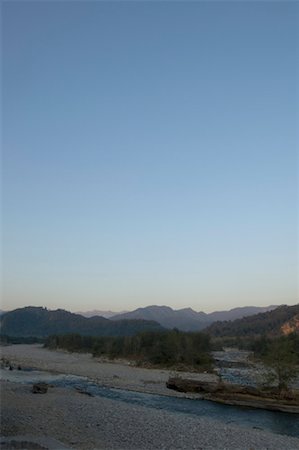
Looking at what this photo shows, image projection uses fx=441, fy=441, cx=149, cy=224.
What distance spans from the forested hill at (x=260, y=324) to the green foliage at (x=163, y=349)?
5275cm

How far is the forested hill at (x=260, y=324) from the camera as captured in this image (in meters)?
134

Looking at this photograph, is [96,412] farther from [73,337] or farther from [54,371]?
[73,337]

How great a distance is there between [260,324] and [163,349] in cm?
8734

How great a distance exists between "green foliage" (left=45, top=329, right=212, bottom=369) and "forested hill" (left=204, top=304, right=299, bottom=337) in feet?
173

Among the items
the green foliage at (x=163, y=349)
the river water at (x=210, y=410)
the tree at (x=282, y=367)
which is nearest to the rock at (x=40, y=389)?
the river water at (x=210, y=410)

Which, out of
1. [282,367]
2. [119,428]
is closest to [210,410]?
[282,367]

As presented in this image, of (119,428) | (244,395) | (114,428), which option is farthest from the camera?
(244,395)

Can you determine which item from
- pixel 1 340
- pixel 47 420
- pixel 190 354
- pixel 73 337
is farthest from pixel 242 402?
pixel 1 340

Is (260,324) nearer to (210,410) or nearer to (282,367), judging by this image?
(282,367)

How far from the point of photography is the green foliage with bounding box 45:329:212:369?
66.2m

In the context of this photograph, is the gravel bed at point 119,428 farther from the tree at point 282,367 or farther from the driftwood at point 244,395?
the tree at point 282,367

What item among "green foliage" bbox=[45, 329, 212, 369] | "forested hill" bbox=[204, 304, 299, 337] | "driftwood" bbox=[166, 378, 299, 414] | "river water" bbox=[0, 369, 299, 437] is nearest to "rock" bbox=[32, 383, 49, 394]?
"river water" bbox=[0, 369, 299, 437]

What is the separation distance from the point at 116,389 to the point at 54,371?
55.7 ft

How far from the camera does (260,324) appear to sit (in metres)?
148
